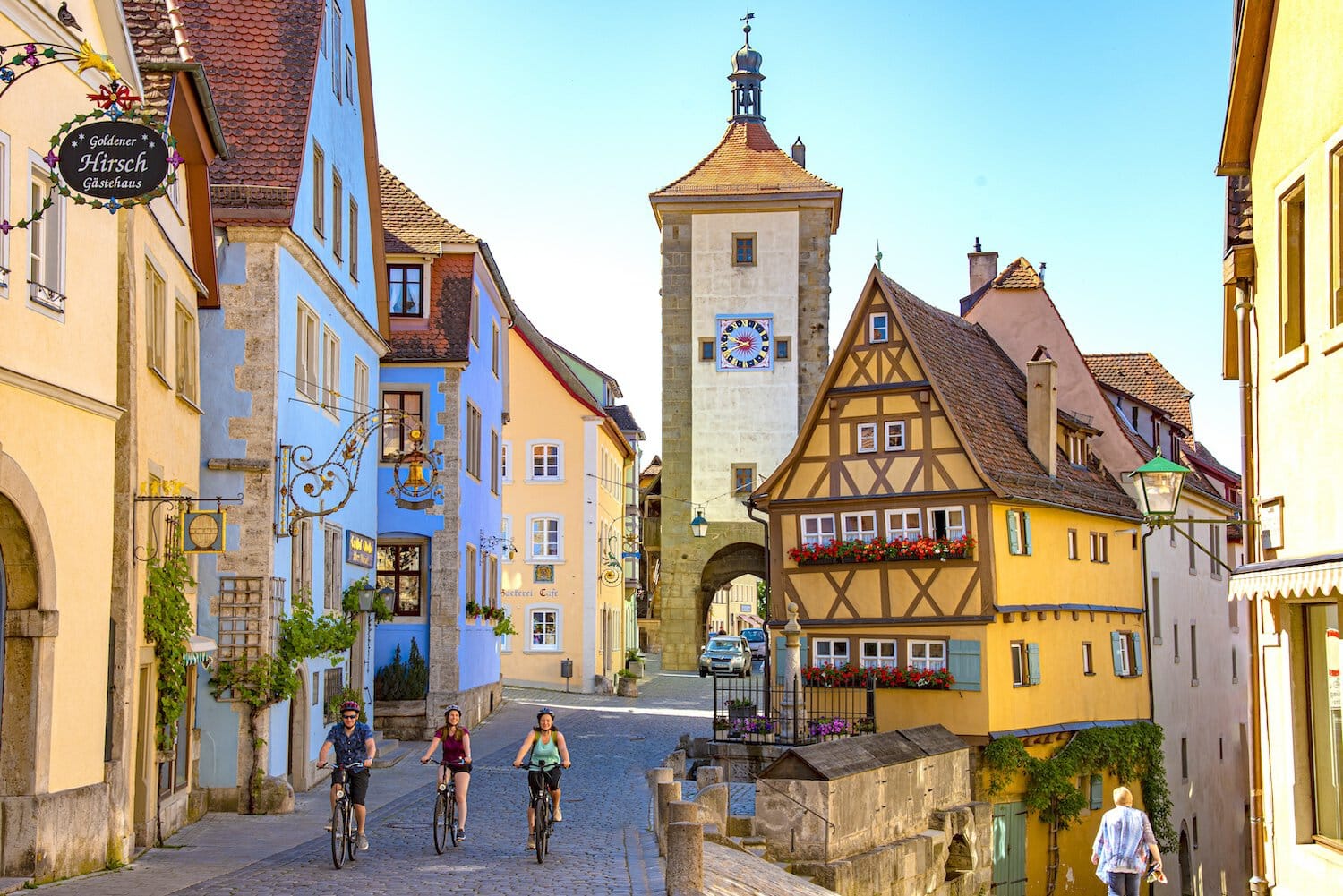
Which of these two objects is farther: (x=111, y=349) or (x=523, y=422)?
(x=523, y=422)

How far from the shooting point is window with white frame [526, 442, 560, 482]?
44875 mm

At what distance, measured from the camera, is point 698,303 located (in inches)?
2042

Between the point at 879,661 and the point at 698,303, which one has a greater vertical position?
the point at 698,303

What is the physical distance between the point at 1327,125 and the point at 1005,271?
23.8 metres

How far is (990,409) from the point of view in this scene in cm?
2925

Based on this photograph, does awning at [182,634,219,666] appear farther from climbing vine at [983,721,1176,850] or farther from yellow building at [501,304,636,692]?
yellow building at [501,304,636,692]

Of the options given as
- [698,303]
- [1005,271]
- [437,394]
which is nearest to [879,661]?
[437,394]

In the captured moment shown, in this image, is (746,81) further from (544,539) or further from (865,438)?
(865,438)

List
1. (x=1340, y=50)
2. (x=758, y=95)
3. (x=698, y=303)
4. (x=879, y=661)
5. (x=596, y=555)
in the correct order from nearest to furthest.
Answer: (x=1340, y=50) → (x=879, y=661) → (x=596, y=555) → (x=698, y=303) → (x=758, y=95)

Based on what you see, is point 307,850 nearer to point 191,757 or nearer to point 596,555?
point 191,757

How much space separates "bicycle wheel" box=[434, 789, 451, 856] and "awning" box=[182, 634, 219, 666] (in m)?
3.02

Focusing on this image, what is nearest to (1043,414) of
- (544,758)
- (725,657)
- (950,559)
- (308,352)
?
(950,559)

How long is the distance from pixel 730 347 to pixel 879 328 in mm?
24494

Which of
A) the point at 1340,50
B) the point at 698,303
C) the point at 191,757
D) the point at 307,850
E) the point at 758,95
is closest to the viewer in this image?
the point at 1340,50
